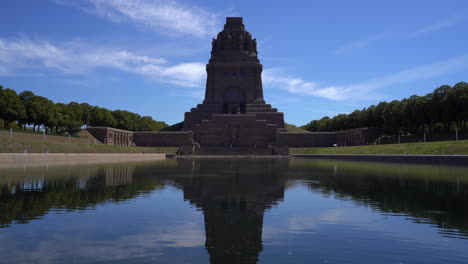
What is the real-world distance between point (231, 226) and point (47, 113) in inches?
2404

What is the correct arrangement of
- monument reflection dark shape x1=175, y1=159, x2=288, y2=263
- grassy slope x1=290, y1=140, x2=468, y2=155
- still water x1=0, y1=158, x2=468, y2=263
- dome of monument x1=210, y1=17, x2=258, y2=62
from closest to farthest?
still water x1=0, y1=158, x2=468, y2=263 → monument reflection dark shape x1=175, y1=159, x2=288, y2=263 → grassy slope x1=290, y1=140, x2=468, y2=155 → dome of monument x1=210, y1=17, x2=258, y2=62

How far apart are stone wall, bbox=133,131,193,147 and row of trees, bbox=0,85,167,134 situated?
12.8 meters

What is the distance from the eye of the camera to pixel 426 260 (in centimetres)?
566

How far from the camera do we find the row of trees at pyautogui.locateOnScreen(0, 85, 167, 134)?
182 feet

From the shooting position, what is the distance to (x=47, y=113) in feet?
200

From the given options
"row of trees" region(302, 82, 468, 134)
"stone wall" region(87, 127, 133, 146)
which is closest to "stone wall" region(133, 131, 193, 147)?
"stone wall" region(87, 127, 133, 146)

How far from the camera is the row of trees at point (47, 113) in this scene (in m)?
55.5

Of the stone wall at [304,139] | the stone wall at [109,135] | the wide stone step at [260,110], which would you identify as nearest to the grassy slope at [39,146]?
the stone wall at [109,135]

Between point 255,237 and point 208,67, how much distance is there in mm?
76733

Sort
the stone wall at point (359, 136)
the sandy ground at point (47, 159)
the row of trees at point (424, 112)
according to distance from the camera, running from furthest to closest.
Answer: the stone wall at point (359, 136)
the row of trees at point (424, 112)
the sandy ground at point (47, 159)

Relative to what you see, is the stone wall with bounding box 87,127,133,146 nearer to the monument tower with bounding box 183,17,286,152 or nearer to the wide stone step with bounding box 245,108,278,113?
the monument tower with bounding box 183,17,286,152

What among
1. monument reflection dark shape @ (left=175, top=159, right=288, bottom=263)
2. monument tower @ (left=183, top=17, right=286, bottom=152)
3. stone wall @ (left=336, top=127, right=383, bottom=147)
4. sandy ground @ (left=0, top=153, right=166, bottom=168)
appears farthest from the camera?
monument tower @ (left=183, top=17, right=286, bottom=152)

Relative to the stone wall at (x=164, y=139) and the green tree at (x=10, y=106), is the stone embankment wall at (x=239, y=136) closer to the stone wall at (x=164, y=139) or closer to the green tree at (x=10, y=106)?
the stone wall at (x=164, y=139)

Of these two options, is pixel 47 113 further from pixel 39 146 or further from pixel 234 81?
pixel 234 81
